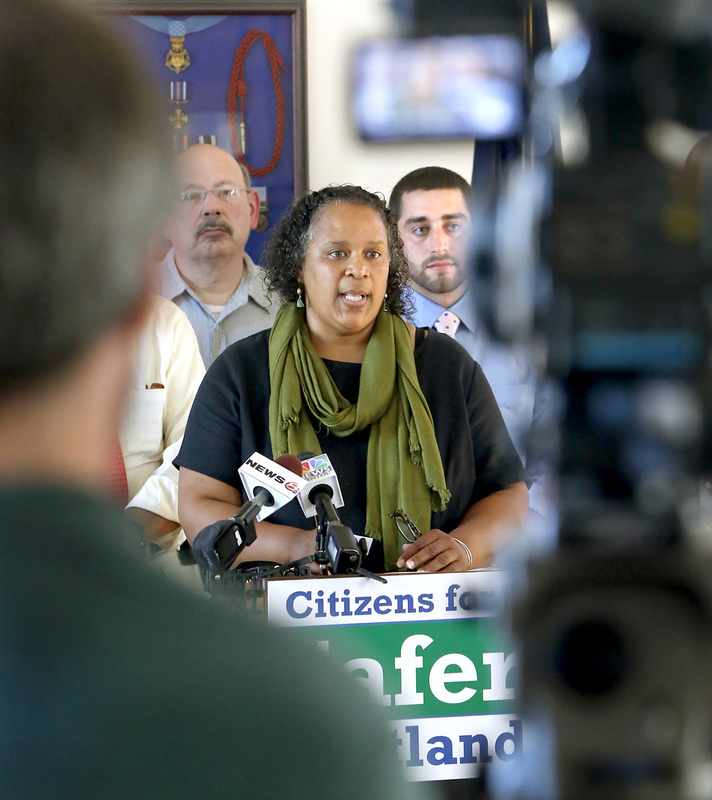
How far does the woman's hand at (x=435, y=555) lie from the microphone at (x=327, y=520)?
18 centimetres

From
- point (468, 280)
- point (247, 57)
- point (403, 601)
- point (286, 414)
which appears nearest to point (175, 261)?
point (247, 57)

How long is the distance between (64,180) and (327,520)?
3.69 ft

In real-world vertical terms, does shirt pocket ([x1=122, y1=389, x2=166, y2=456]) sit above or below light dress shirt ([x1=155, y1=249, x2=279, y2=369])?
below

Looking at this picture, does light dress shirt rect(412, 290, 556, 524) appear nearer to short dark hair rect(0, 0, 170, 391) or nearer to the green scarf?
short dark hair rect(0, 0, 170, 391)

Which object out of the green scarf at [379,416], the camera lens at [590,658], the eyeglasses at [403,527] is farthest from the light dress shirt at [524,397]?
the green scarf at [379,416]

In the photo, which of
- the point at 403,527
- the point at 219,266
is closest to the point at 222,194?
the point at 219,266

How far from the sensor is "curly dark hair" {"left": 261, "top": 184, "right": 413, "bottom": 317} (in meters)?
2.35

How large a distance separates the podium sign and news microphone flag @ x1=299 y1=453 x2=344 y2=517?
0.23 m

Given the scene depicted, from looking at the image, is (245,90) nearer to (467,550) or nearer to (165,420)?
(165,420)

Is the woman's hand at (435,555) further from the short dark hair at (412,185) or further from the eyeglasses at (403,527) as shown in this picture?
the short dark hair at (412,185)

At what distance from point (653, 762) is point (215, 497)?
73.6 inches

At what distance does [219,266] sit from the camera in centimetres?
310

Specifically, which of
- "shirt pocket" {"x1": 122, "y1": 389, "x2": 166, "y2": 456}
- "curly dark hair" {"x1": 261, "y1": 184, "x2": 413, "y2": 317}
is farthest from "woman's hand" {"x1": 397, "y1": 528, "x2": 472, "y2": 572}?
"shirt pocket" {"x1": 122, "y1": 389, "x2": 166, "y2": 456}

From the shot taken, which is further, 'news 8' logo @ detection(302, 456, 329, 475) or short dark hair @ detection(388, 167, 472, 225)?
short dark hair @ detection(388, 167, 472, 225)
